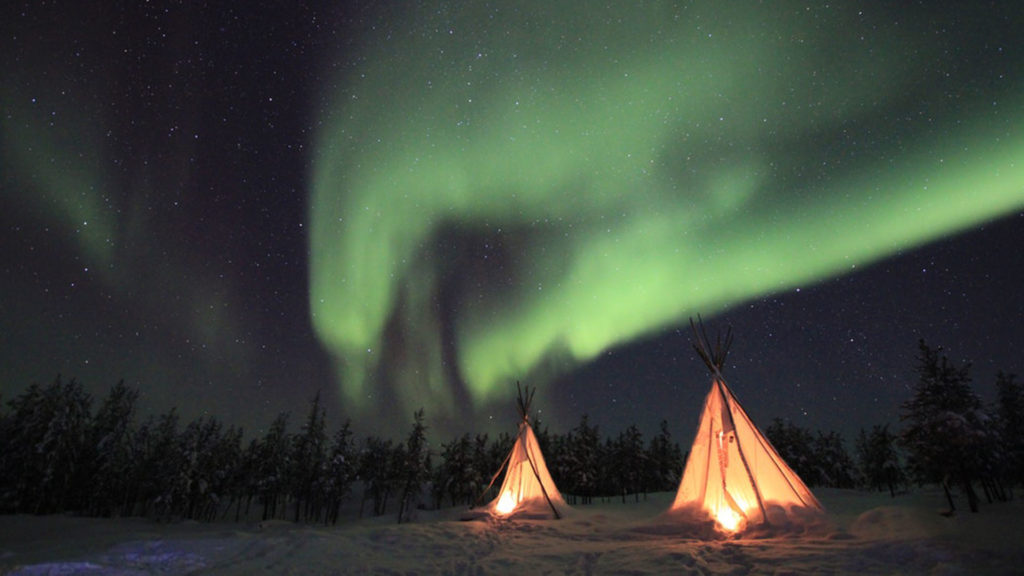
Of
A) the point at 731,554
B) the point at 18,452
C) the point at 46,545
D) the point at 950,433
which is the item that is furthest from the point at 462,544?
the point at 18,452

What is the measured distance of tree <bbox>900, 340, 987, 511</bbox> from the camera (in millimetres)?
20609

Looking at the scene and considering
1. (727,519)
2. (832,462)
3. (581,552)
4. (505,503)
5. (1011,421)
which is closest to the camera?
(581,552)

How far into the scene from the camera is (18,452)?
2981 centimetres

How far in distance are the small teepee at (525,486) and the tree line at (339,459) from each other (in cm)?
242

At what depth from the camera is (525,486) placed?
786 inches

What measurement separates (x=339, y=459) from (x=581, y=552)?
3468 cm

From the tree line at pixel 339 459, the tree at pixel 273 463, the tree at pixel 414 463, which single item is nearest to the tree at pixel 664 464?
the tree line at pixel 339 459

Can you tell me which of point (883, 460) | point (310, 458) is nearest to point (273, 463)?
point (310, 458)

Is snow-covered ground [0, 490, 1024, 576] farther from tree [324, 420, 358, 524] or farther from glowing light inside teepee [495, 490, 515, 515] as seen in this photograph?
tree [324, 420, 358, 524]

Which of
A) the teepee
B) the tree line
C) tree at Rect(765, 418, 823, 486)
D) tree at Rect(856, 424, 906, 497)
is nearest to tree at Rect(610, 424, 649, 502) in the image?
the tree line

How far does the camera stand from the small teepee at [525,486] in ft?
59.0

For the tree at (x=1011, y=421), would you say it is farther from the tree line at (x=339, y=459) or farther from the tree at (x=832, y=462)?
the tree at (x=832, y=462)

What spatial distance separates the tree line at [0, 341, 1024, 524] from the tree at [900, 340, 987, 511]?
0.06m

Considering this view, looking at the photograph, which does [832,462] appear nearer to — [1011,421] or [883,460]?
[883,460]
